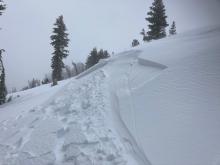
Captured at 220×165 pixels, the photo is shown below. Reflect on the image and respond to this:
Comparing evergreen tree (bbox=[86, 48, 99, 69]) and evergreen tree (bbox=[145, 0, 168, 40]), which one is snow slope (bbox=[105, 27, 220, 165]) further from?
evergreen tree (bbox=[86, 48, 99, 69])

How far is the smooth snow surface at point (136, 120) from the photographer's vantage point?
186 inches

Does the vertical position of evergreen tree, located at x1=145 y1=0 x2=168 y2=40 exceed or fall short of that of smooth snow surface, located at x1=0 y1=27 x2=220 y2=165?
it exceeds it

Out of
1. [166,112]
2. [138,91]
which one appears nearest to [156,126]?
[166,112]

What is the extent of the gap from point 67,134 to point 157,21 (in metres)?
28.0

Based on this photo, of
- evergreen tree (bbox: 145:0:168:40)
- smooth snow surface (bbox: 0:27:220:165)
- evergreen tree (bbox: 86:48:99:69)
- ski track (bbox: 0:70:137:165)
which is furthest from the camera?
evergreen tree (bbox: 86:48:99:69)

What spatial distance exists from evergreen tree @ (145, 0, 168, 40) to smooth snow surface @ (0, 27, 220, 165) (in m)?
22.7

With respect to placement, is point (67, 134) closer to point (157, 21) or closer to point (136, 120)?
point (136, 120)

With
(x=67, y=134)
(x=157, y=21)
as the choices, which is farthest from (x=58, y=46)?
(x=67, y=134)

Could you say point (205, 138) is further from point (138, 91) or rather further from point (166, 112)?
point (138, 91)

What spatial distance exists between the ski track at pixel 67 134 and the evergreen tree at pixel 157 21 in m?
24.1

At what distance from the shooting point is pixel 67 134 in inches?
243

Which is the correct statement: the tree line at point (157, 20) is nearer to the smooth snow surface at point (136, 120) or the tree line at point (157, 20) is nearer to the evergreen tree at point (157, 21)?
the evergreen tree at point (157, 21)

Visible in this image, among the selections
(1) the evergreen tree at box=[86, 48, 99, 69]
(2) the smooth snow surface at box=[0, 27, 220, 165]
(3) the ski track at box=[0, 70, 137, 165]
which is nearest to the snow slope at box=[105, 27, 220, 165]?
(2) the smooth snow surface at box=[0, 27, 220, 165]

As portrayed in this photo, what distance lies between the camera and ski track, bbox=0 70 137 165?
5133mm
